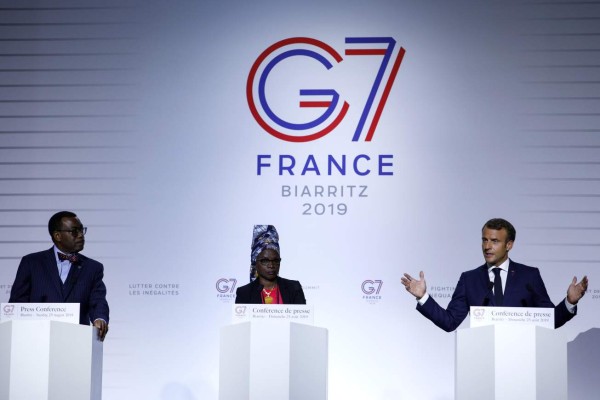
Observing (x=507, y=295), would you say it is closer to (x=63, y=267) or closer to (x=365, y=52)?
(x=365, y=52)

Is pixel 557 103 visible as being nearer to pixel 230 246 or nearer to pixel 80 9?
pixel 230 246

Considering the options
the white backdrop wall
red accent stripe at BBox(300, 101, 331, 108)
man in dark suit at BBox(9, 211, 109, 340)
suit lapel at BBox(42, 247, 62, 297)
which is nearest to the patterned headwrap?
the white backdrop wall

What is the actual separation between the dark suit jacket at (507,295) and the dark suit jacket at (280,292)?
1079 millimetres

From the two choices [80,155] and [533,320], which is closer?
[533,320]

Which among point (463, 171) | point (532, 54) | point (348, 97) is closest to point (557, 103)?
point (532, 54)

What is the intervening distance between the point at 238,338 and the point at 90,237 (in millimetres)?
2818

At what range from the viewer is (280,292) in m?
5.98

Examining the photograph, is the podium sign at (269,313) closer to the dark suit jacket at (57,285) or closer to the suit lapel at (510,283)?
the dark suit jacket at (57,285)

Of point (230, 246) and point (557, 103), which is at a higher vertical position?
point (557, 103)

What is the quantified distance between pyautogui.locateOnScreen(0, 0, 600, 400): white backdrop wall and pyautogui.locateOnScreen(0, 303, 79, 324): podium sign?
87.1 inches

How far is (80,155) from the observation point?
7023 millimetres

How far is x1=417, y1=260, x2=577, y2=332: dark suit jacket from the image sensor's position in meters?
5.47

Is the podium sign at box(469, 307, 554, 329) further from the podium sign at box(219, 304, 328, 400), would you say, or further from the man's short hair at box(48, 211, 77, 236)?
the man's short hair at box(48, 211, 77, 236)

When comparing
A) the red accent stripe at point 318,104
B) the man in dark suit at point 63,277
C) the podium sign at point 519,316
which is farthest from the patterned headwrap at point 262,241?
the podium sign at point 519,316
